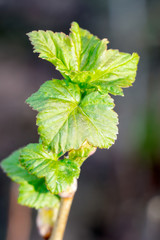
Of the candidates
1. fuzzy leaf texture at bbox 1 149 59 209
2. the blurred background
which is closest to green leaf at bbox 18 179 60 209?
fuzzy leaf texture at bbox 1 149 59 209

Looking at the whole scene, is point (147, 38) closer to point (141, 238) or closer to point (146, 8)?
point (146, 8)

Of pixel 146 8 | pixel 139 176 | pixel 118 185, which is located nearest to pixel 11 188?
pixel 118 185

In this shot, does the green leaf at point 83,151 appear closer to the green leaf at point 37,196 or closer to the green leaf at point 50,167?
the green leaf at point 50,167

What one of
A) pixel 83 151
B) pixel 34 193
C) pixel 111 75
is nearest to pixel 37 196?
pixel 34 193

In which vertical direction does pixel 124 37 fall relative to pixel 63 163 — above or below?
above

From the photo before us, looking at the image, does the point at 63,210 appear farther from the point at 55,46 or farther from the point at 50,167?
the point at 55,46

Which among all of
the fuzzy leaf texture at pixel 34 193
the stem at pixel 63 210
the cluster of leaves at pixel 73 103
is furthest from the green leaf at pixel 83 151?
the fuzzy leaf texture at pixel 34 193
